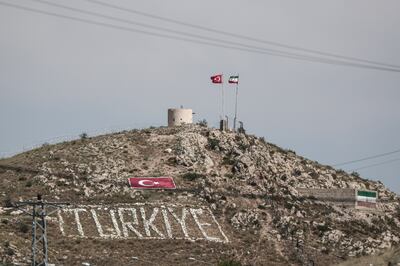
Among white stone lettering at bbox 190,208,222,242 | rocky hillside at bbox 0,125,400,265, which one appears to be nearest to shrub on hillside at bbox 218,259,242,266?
rocky hillside at bbox 0,125,400,265

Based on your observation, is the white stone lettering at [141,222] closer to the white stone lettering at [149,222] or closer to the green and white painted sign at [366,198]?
the white stone lettering at [149,222]

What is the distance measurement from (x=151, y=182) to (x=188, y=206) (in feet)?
21.6

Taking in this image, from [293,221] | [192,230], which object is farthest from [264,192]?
[192,230]

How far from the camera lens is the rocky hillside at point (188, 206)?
115688mm

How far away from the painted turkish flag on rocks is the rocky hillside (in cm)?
98

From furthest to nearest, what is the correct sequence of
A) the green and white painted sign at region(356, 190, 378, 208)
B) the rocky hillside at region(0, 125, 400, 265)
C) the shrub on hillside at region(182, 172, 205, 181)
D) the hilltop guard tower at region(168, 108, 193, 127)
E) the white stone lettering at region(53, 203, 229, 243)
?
the hilltop guard tower at region(168, 108, 193, 127), the green and white painted sign at region(356, 190, 378, 208), the shrub on hillside at region(182, 172, 205, 181), the white stone lettering at region(53, 203, 229, 243), the rocky hillside at region(0, 125, 400, 265)

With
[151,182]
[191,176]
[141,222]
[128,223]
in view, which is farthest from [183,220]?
[191,176]

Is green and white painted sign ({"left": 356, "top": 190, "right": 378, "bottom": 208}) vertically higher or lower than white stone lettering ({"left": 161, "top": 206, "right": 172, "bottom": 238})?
higher

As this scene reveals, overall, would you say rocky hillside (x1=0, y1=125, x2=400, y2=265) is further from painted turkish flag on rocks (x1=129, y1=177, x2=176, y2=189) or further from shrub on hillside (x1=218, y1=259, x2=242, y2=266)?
shrub on hillside (x1=218, y1=259, x2=242, y2=266)

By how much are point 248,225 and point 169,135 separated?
21212 millimetres

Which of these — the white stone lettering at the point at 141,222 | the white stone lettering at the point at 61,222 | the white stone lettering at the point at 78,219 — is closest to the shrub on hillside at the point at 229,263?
the white stone lettering at the point at 141,222

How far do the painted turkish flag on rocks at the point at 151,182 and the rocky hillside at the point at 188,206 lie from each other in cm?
98

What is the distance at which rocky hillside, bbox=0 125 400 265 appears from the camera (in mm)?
115688

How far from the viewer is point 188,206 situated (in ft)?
415
